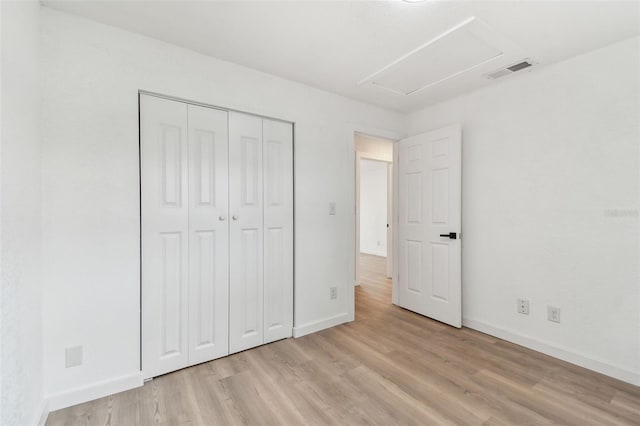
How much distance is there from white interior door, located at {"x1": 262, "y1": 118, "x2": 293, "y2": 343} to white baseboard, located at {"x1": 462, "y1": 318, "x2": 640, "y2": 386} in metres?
1.92

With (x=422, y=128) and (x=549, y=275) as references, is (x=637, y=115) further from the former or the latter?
(x=422, y=128)

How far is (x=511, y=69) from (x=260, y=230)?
8.48ft

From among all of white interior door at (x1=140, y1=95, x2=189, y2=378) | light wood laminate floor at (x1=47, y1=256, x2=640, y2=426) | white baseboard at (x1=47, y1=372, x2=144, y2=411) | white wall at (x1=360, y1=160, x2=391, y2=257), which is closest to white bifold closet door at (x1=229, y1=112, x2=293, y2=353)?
light wood laminate floor at (x1=47, y1=256, x2=640, y2=426)

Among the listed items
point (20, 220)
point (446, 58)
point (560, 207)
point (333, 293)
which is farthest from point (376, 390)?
point (446, 58)

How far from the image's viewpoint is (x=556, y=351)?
234 cm

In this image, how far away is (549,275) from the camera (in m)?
2.41

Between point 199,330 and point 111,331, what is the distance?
57 cm

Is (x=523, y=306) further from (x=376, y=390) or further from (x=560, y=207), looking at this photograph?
(x=376, y=390)

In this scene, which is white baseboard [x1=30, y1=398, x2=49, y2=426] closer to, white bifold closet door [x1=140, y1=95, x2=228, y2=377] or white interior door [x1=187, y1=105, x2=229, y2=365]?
white bifold closet door [x1=140, y1=95, x2=228, y2=377]

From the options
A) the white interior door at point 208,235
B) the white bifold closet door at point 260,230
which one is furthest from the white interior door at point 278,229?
the white interior door at point 208,235

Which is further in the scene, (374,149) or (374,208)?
(374,208)

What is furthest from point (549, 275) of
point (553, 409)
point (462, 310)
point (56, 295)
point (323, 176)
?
point (56, 295)

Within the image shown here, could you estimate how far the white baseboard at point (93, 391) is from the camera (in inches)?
66.5

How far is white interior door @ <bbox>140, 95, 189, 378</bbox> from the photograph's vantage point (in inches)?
78.2
